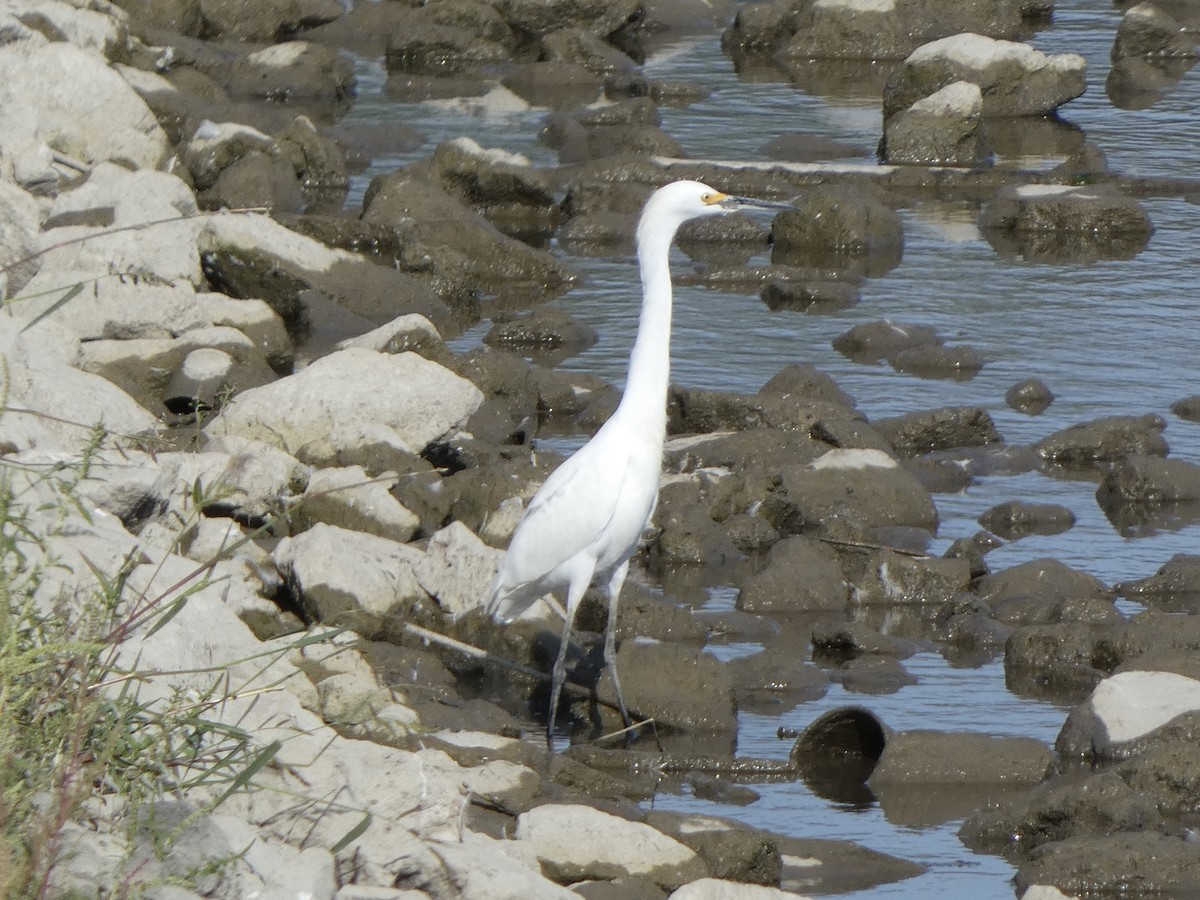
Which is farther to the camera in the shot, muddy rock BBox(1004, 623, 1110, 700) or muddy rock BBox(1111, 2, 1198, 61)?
muddy rock BBox(1111, 2, 1198, 61)

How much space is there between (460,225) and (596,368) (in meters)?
3.04

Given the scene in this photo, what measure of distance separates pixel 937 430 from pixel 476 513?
3326mm

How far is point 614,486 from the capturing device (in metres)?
7.18

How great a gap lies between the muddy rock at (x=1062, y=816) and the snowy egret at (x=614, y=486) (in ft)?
5.13

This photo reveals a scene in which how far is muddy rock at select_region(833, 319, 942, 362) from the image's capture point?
1315cm

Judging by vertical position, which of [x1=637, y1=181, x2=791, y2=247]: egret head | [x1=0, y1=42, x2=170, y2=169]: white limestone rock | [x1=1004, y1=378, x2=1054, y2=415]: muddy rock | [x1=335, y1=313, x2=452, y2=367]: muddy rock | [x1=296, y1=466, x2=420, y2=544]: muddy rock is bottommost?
[x1=1004, y1=378, x2=1054, y2=415]: muddy rock

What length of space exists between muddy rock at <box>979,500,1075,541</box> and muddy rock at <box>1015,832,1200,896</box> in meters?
4.12

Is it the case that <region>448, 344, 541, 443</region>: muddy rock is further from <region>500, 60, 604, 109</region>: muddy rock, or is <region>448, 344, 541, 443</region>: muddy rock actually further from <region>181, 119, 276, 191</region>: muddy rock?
<region>500, 60, 604, 109</region>: muddy rock

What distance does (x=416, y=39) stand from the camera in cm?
2497

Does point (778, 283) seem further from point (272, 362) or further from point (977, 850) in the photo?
point (977, 850)

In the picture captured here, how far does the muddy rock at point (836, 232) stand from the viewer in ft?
52.5

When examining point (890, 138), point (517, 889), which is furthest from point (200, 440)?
point (890, 138)

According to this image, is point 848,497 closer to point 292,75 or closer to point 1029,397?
point 1029,397

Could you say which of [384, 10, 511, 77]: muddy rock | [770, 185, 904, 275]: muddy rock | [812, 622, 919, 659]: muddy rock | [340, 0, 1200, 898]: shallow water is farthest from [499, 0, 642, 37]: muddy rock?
[812, 622, 919, 659]: muddy rock
